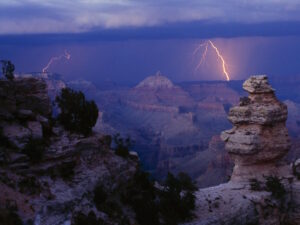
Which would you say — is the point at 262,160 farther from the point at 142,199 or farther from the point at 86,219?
the point at 86,219

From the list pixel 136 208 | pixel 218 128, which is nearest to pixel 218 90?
pixel 218 128

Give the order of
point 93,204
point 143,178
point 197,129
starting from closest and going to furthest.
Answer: point 93,204 < point 143,178 < point 197,129

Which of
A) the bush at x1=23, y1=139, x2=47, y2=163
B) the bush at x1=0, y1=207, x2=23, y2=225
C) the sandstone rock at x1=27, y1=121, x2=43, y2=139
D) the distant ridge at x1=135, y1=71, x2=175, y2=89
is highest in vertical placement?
the sandstone rock at x1=27, y1=121, x2=43, y2=139

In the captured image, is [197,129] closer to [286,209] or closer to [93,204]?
[286,209]

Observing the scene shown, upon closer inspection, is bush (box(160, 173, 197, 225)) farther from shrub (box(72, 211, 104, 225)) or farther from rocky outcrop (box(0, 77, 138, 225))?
shrub (box(72, 211, 104, 225))

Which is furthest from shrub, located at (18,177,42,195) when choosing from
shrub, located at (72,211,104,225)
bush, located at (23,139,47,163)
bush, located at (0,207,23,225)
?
shrub, located at (72,211,104,225)

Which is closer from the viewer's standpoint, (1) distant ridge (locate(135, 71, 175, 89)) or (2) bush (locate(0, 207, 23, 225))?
(2) bush (locate(0, 207, 23, 225))

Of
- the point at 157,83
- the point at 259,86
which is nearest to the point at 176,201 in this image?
the point at 259,86
